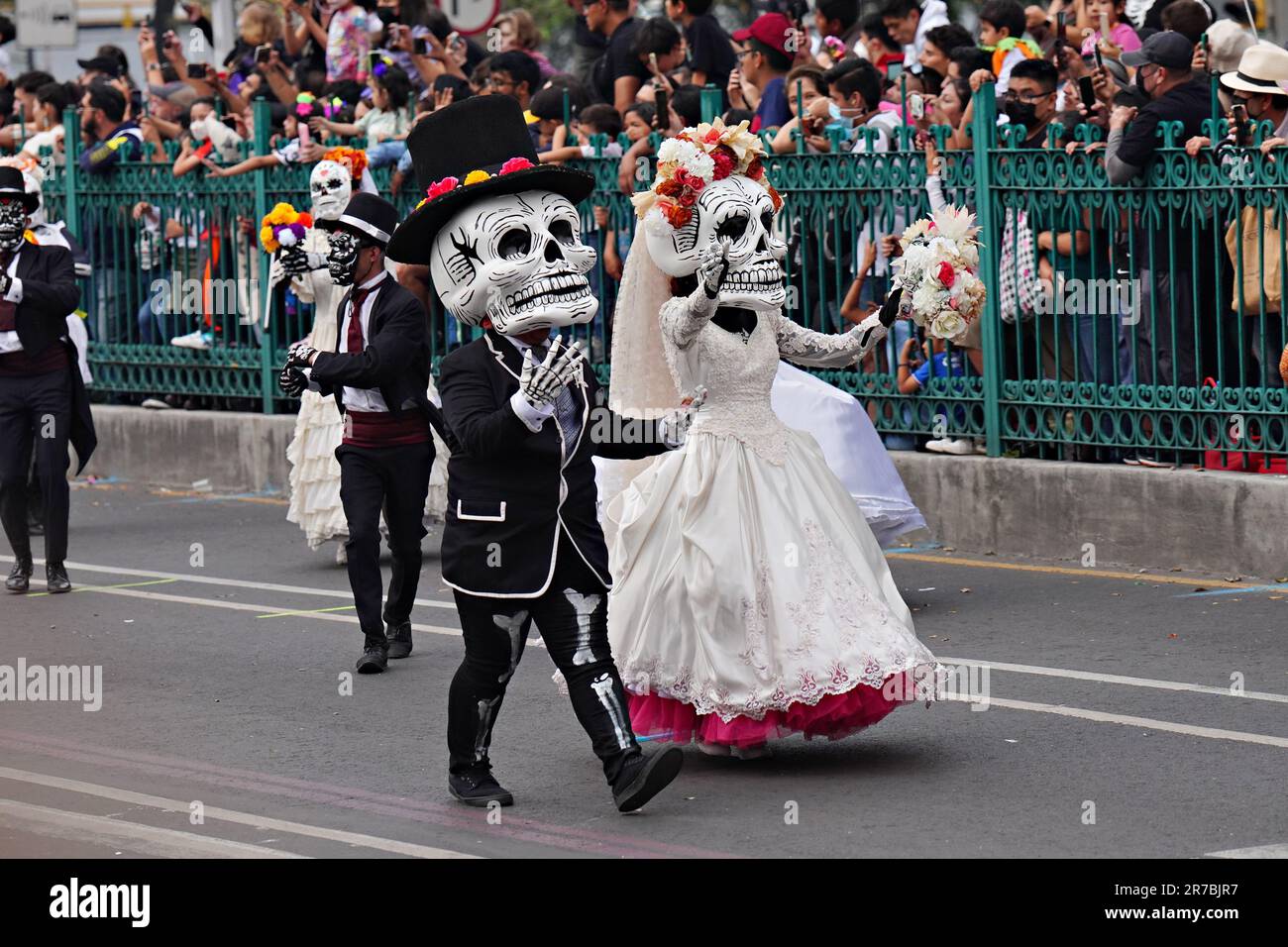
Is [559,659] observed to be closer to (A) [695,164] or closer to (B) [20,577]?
(A) [695,164]

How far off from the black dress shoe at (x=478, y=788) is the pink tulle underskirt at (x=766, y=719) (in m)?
0.60

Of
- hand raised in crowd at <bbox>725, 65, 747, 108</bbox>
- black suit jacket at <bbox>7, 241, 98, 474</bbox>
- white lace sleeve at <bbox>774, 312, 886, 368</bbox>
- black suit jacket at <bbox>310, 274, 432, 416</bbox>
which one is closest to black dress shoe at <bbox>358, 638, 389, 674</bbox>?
black suit jacket at <bbox>310, 274, 432, 416</bbox>

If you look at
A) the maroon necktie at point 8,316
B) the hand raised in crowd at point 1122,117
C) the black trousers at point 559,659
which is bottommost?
the black trousers at point 559,659

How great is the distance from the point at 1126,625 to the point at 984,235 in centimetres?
295

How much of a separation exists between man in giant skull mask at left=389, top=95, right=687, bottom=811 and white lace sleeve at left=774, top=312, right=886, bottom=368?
1034 mm

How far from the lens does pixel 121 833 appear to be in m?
6.84

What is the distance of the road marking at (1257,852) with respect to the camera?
6.21 m

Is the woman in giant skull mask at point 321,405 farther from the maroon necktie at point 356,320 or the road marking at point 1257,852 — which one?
the road marking at point 1257,852

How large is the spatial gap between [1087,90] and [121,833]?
706 cm

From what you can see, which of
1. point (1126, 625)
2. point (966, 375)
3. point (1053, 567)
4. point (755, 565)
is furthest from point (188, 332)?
point (755, 565)

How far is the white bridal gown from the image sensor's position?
7.35m

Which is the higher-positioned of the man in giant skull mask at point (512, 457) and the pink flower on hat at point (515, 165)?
the pink flower on hat at point (515, 165)

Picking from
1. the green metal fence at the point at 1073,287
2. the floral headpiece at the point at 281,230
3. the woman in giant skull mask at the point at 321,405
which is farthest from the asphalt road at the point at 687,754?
the floral headpiece at the point at 281,230

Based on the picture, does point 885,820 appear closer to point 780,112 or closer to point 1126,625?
point 1126,625
